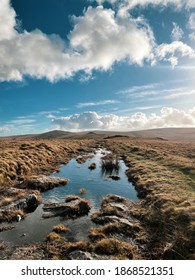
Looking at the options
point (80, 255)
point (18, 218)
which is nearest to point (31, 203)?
point (18, 218)

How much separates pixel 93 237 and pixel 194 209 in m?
8.62

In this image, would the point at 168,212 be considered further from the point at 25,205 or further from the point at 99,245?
the point at 25,205

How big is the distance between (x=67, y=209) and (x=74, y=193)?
6.02 meters

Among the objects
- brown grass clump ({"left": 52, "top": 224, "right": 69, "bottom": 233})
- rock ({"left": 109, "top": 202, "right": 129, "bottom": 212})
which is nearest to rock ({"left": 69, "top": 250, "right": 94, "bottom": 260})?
brown grass clump ({"left": 52, "top": 224, "right": 69, "bottom": 233})

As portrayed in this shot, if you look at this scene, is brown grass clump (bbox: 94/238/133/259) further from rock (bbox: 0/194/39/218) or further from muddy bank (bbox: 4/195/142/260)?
rock (bbox: 0/194/39/218)

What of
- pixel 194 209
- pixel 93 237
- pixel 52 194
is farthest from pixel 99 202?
pixel 194 209

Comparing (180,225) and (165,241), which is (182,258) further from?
(180,225)

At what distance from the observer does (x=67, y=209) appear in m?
21.6

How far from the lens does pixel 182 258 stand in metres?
13.8

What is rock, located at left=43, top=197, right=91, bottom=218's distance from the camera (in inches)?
832

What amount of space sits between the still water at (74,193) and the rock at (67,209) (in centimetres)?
59

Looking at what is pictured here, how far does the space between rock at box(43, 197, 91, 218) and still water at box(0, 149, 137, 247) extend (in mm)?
590

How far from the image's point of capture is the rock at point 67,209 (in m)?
21.1
